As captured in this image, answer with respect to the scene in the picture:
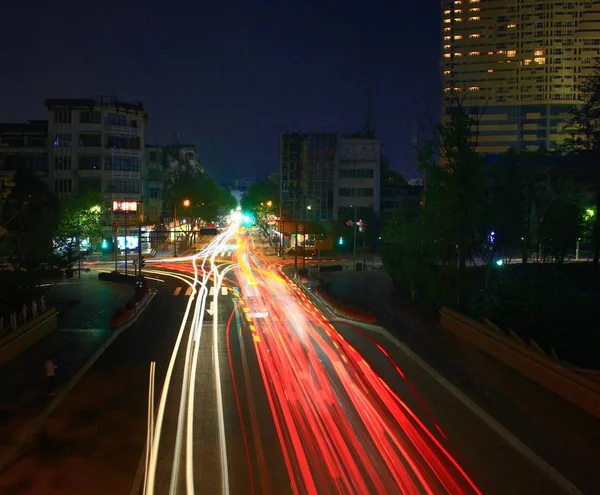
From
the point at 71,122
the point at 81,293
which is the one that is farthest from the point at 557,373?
the point at 71,122

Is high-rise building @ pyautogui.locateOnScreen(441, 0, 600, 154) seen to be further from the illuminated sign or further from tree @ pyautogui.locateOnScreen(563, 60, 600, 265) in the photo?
the illuminated sign

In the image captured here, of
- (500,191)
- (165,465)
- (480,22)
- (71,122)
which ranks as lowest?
(165,465)

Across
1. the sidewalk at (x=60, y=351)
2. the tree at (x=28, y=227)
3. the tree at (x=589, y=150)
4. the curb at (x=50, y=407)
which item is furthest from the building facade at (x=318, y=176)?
the curb at (x=50, y=407)

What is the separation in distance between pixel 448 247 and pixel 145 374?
16.9 m

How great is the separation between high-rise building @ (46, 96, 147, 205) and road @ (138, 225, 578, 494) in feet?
157

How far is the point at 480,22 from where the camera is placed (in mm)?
149750

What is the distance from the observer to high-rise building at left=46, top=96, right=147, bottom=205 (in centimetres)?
6656

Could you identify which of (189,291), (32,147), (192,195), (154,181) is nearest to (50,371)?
(189,291)

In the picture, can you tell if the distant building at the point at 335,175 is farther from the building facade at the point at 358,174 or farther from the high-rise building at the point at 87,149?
the high-rise building at the point at 87,149

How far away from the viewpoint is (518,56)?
149m

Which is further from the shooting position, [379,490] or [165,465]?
[165,465]

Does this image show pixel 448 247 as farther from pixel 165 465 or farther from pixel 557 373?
pixel 165 465

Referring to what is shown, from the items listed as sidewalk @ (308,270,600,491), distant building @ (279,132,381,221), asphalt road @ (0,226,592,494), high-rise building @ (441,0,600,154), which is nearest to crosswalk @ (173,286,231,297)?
sidewalk @ (308,270,600,491)

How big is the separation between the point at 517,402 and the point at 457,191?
582 inches
